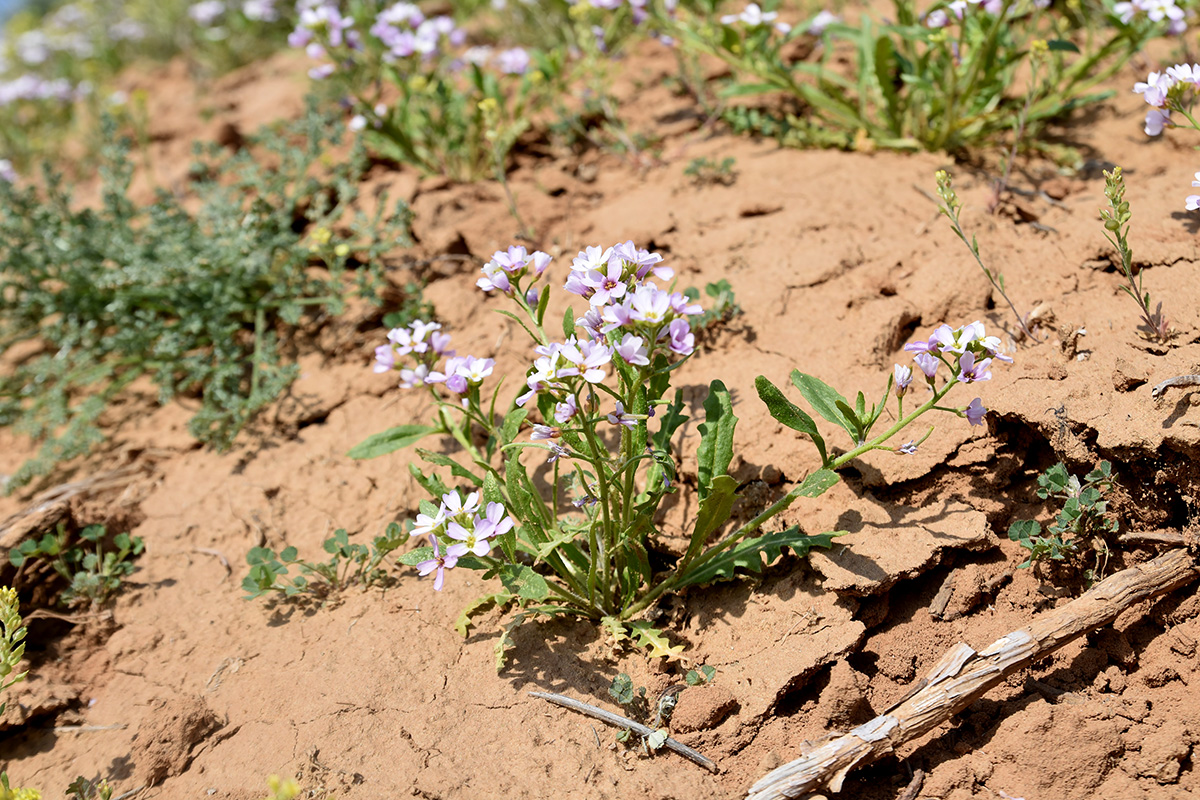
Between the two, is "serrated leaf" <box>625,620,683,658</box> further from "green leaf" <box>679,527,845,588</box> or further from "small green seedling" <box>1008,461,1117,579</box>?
"small green seedling" <box>1008,461,1117,579</box>

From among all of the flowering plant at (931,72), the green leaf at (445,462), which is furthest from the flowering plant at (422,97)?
the green leaf at (445,462)

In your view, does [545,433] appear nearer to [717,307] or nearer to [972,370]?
[972,370]

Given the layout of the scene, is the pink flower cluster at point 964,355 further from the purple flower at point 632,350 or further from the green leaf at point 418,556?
the green leaf at point 418,556

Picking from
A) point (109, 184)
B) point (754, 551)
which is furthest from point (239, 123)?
point (754, 551)

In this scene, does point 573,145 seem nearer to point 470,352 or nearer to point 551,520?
point 470,352

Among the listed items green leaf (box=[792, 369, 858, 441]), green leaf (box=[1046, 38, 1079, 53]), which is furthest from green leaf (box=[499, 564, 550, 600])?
green leaf (box=[1046, 38, 1079, 53])

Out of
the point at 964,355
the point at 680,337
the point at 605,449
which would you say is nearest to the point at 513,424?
the point at 605,449
